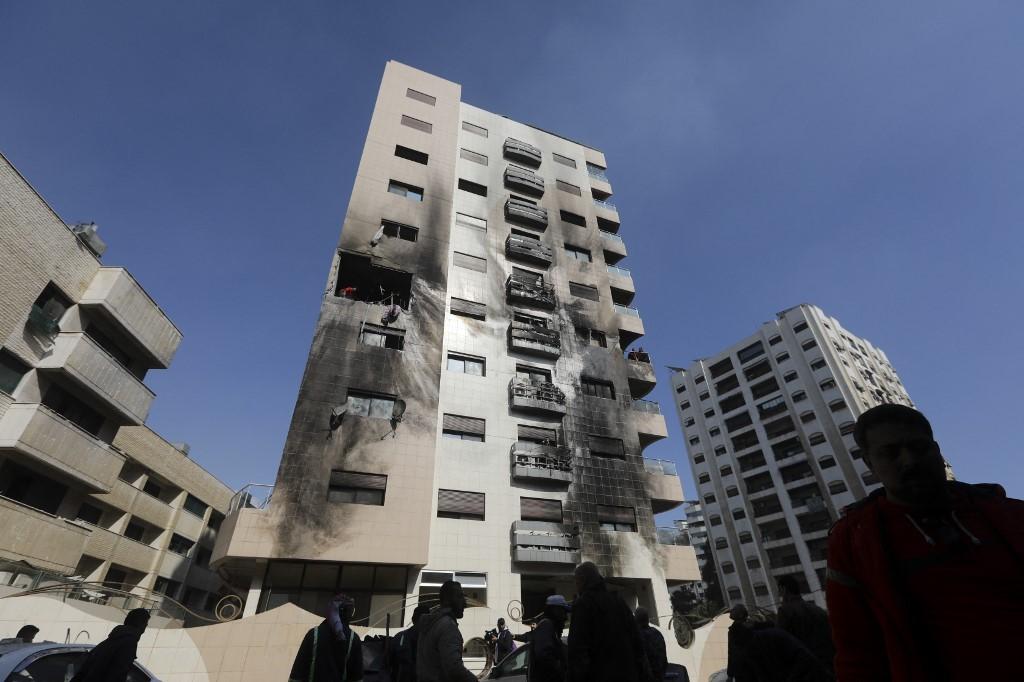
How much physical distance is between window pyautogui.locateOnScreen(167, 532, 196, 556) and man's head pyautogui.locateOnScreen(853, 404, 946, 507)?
3729cm

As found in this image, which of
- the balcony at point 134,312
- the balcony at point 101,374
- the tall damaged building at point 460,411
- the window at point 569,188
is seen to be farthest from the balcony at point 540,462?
the window at point 569,188

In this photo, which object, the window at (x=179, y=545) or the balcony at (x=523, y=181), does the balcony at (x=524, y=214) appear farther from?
the window at (x=179, y=545)

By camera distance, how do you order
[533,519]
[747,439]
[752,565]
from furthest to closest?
[747,439], [752,565], [533,519]

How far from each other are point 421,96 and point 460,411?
73.5 feet

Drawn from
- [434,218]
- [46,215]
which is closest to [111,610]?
[46,215]

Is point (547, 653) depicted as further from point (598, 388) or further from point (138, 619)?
point (598, 388)

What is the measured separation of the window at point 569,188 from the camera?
33172 mm

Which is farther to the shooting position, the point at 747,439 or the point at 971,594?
the point at 747,439

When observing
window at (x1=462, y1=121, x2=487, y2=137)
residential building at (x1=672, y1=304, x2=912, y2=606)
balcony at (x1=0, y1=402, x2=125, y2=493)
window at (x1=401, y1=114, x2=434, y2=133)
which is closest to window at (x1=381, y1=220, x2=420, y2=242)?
window at (x1=401, y1=114, x2=434, y2=133)

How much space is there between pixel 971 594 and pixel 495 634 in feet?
50.8

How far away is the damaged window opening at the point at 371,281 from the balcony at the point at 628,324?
1197 centimetres

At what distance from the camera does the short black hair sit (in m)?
1.82

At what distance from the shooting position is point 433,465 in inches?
744

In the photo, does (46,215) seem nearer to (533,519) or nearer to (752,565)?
(533,519)
